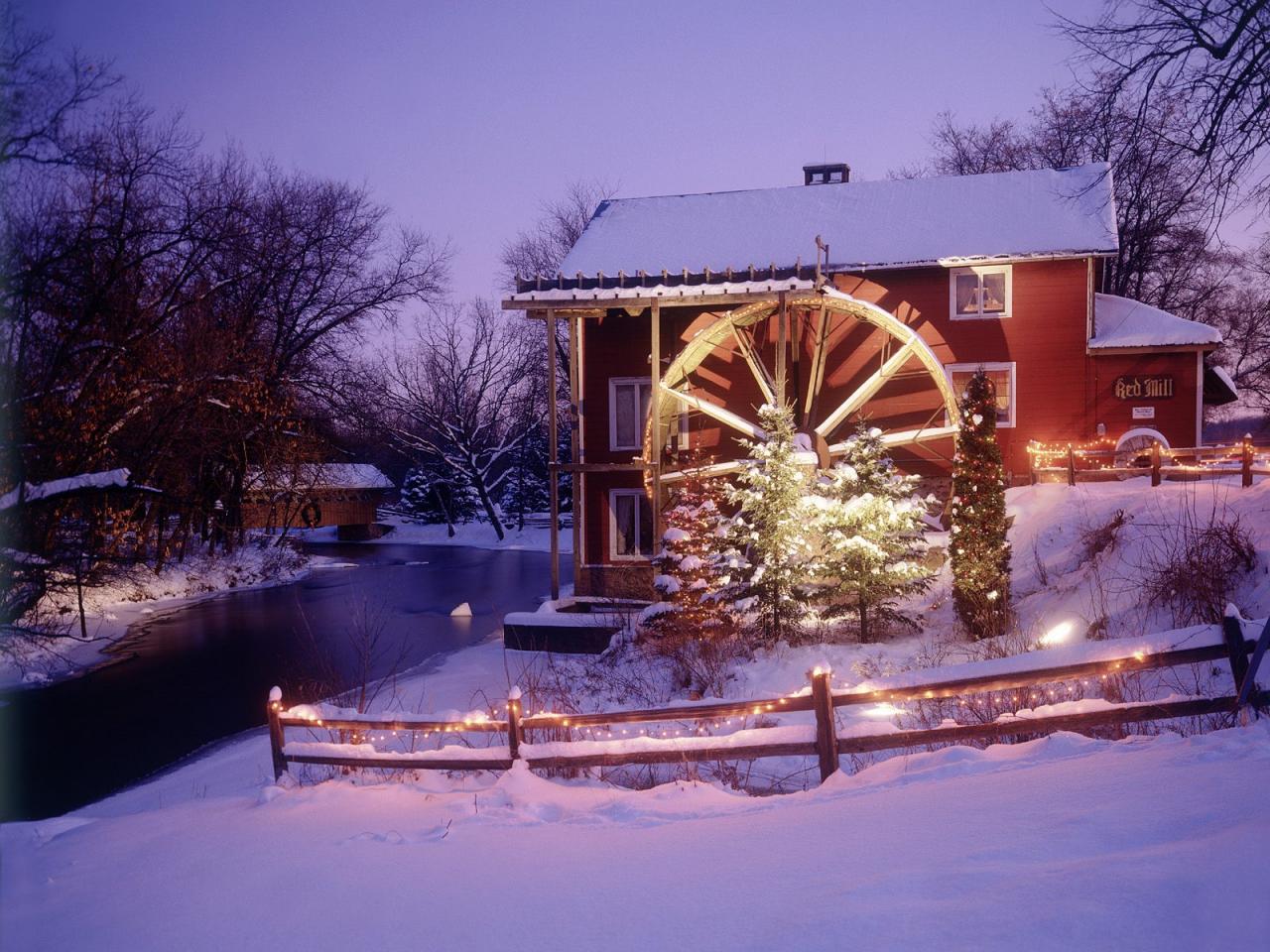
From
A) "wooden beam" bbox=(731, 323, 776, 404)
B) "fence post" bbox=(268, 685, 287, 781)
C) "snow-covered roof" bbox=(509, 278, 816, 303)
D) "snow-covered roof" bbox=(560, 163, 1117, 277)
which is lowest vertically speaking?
"fence post" bbox=(268, 685, 287, 781)

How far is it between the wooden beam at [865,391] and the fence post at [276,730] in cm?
1135

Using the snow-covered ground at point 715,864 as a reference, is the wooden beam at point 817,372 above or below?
above

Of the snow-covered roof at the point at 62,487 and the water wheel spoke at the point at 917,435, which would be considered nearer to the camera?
the snow-covered roof at the point at 62,487

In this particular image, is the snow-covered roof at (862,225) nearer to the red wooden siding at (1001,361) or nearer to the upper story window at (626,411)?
the red wooden siding at (1001,361)

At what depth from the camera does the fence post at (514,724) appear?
6602 mm

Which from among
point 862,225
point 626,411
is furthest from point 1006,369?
point 626,411

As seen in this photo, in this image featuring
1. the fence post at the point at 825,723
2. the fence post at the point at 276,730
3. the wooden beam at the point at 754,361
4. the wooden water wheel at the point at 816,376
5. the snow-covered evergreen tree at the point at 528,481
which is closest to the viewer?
the fence post at the point at 825,723

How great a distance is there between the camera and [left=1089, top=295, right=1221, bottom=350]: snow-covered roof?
17797mm

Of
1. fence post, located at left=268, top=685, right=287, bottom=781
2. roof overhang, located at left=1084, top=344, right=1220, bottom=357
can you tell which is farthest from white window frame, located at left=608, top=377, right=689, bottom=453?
fence post, located at left=268, top=685, right=287, bottom=781

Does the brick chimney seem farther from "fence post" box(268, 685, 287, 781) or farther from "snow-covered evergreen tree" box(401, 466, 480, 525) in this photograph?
"snow-covered evergreen tree" box(401, 466, 480, 525)

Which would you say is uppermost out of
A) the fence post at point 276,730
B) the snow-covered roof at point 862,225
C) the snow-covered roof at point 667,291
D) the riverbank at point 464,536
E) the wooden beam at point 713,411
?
the snow-covered roof at point 862,225

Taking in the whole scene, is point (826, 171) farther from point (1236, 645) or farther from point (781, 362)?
point (1236, 645)

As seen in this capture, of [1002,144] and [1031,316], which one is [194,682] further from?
[1002,144]

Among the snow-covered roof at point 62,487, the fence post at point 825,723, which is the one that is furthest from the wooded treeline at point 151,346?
the fence post at point 825,723
